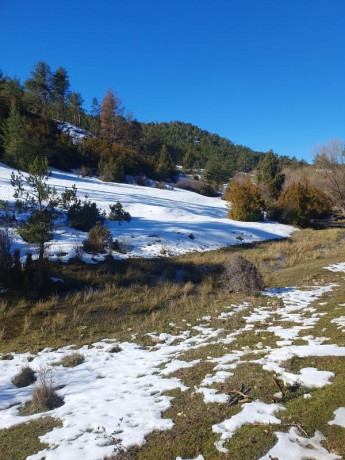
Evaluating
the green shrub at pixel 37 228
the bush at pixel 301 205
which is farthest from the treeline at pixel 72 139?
the bush at pixel 301 205

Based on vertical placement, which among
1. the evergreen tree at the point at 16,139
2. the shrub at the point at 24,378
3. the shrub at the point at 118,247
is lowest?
the shrub at the point at 24,378

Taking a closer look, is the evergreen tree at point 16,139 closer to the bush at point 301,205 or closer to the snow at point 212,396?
the bush at point 301,205

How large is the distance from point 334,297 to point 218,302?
327 cm

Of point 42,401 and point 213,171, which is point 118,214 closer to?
point 42,401

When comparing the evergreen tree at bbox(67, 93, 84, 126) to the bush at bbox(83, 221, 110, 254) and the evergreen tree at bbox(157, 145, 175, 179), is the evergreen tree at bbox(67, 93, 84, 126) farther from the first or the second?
the bush at bbox(83, 221, 110, 254)

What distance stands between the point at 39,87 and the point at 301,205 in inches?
1749

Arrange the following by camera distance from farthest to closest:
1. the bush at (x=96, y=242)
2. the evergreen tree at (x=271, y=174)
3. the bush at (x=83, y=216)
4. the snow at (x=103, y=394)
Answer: the evergreen tree at (x=271, y=174)
the bush at (x=83, y=216)
the bush at (x=96, y=242)
the snow at (x=103, y=394)

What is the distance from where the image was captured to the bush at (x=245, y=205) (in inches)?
973

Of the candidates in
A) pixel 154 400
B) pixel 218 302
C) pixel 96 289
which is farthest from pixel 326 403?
pixel 96 289

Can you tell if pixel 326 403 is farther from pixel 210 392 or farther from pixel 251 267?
pixel 251 267

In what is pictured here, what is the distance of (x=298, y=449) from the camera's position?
7.95 ft

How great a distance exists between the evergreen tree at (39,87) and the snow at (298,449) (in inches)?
2034

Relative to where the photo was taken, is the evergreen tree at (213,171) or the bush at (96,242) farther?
the evergreen tree at (213,171)

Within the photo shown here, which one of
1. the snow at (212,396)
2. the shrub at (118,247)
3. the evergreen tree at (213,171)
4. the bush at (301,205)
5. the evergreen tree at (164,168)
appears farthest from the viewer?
the evergreen tree at (213,171)
